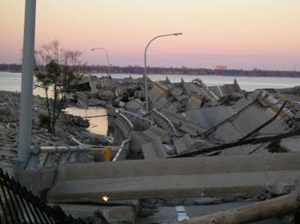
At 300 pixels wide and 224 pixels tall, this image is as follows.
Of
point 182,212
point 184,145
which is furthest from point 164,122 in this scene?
point 182,212

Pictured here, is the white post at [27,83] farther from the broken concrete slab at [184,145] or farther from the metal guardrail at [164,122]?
the metal guardrail at [164,122]

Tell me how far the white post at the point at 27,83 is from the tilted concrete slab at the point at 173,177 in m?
0.65

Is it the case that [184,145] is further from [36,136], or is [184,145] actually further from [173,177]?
[36,136]

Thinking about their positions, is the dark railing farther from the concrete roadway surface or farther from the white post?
the concrete roadway surface

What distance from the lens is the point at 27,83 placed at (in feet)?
23.8

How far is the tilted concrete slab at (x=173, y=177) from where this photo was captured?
7.22 meters

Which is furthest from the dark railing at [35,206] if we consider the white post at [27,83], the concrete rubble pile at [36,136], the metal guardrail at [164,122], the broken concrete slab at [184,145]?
the metal guardrail at [164,122]

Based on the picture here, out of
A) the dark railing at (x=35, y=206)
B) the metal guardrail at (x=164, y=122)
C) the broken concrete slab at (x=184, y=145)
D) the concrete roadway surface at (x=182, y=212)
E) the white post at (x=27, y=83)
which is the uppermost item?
the white post at (x=27, y=83)

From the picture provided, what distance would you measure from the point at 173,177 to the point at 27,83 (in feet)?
7.66

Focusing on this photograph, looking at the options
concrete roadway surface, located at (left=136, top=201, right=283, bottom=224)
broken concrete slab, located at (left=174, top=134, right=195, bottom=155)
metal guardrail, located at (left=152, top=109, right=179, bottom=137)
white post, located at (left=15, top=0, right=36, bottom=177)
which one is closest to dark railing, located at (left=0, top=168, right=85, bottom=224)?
white post, located at (left=15, top=0, right=36, bottom=177)

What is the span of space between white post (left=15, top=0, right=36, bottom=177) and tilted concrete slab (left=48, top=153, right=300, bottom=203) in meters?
0.65

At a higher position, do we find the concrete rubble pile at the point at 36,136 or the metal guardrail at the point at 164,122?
the metal guardrail at the point at 164,122

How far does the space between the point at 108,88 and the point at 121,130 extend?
44821 millimetres

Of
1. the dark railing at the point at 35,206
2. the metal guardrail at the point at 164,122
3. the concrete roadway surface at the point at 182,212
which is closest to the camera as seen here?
the dark railing at the point at 35,206
